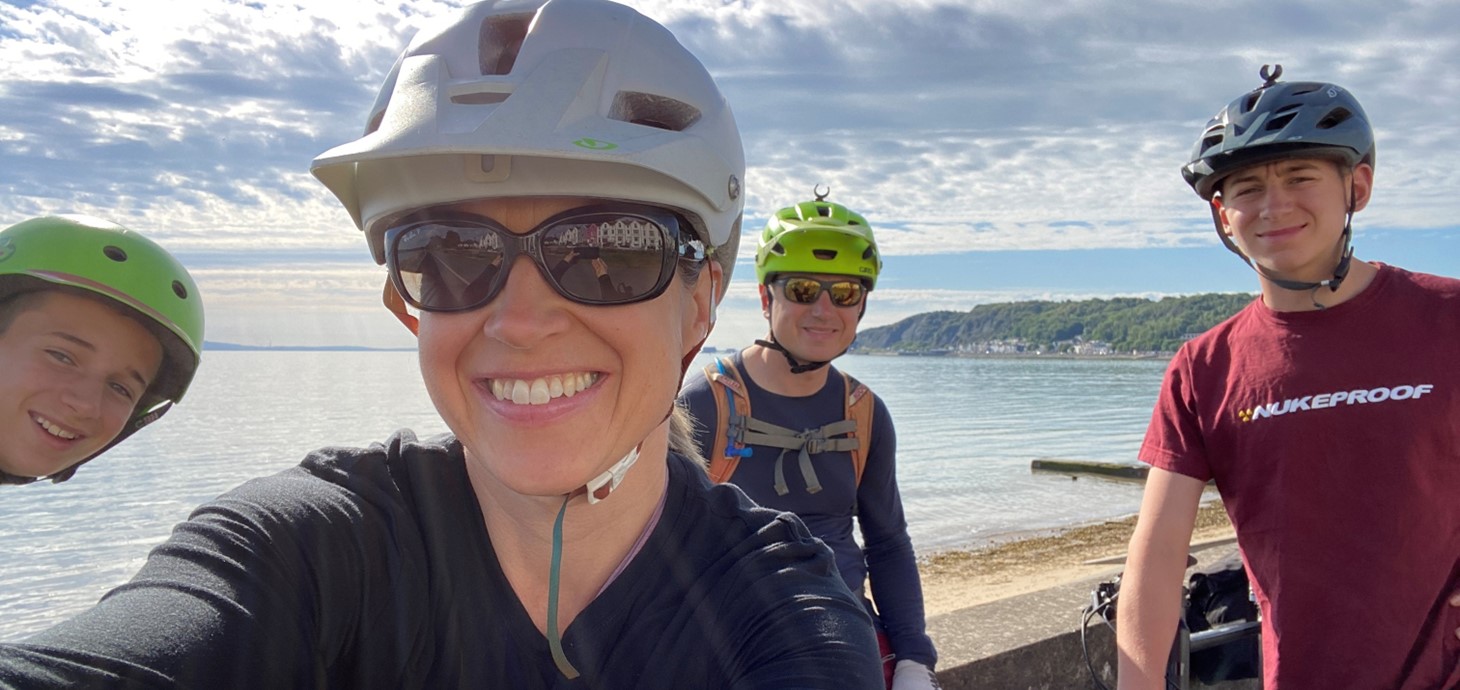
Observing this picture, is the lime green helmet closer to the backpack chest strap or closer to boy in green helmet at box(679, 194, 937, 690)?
boy in green helmet at box(679, 194, 937, 690)

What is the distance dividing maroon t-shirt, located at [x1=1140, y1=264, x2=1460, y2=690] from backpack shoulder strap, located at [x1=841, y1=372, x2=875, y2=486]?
5.19 ft

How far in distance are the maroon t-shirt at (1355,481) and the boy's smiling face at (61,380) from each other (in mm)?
3620

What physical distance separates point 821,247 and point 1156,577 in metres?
2.36

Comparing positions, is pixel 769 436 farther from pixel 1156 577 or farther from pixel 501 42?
pixel 501 42

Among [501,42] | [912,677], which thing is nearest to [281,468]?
[912,677]

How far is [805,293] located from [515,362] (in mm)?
3334

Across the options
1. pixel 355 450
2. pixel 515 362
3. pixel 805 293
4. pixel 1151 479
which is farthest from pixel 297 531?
pixel 805 293

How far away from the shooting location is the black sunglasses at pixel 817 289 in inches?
199

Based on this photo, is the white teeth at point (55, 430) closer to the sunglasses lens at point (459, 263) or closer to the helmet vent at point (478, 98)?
the sunglasses lens at point (459, 263)

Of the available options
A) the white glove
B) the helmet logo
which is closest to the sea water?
the white glove

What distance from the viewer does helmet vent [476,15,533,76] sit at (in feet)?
6.51

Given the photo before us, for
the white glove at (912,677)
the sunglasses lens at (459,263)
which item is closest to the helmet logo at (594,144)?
the sunglasses lens at (459,263)

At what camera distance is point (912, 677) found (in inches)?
148

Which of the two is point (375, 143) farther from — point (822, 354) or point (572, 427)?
point (822, 354)
